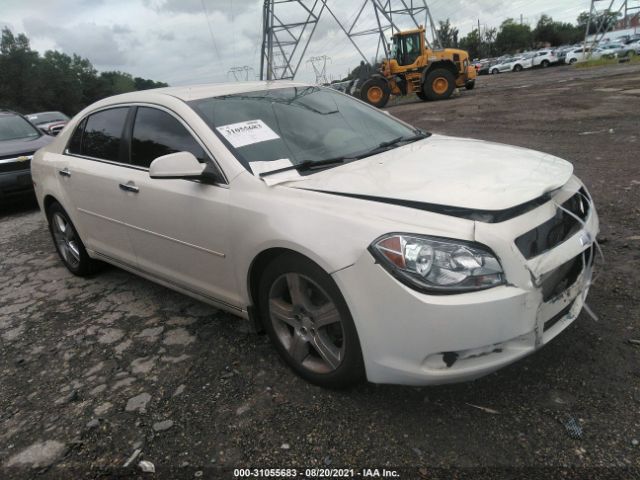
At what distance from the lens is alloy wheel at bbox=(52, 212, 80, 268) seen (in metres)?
4.46

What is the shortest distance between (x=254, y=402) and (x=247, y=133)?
151 centimetres

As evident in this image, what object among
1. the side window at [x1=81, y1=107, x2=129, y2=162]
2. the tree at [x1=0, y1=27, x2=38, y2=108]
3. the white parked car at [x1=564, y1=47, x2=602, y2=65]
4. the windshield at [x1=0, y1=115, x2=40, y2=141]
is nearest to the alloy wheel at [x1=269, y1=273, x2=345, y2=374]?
the side window at [x1=81, y1=107, x2=129, y2=162]

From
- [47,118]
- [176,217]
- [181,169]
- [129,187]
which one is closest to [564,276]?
[181,169]

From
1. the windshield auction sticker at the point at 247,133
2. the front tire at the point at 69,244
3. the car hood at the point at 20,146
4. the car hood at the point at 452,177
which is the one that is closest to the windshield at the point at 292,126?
the windshield auction sticker at the point at 247,133

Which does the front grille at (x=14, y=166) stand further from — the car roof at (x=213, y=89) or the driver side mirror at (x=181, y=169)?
the driver side mirror at (x=181, y=169)

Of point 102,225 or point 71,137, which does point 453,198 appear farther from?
point 71,137

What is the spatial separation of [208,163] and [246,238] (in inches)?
21.3

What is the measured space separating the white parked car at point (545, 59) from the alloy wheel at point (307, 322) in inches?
2025

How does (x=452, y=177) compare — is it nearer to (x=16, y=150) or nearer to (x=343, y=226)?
(x=343, y=226)

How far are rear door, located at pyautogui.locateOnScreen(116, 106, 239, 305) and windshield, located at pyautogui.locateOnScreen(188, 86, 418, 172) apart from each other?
21 cm

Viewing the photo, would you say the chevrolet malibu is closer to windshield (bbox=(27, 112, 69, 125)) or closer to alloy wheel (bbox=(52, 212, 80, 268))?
alloy wheel (bbox=(52, 212, 80, 268))

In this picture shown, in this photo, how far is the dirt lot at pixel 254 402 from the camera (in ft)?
7.05

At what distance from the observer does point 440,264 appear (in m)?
2.02

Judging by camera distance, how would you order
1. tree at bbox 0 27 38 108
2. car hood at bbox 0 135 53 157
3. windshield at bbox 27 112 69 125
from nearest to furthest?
1. car hood at bbox 0 135 53 157
2. windshield at bbox 27 112 69 125
3. tree at bbox 0 27 38 108
